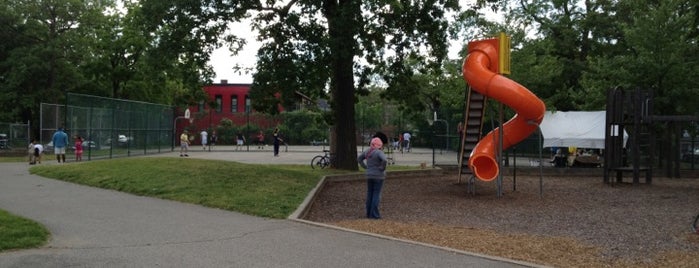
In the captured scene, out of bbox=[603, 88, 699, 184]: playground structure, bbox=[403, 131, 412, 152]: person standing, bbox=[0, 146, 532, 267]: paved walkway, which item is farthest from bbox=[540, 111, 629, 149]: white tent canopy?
bbox=[0, 146, 532, 267]: paved walkway

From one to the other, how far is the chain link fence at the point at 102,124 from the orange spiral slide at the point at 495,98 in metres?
18.4

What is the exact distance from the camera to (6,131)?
35.6m

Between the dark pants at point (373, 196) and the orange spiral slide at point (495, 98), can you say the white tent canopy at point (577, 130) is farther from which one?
the dark pants at point (373, 196)

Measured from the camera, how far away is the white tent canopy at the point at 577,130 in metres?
25.3

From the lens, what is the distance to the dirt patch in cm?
838

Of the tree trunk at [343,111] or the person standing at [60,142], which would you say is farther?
the person standing at [60,142]

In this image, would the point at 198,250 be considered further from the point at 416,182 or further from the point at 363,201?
the point at 416,182

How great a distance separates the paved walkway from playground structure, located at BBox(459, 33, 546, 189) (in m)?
6.75

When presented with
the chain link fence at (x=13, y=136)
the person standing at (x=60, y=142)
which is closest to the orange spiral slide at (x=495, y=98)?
the person standing at (x=60, y=142)

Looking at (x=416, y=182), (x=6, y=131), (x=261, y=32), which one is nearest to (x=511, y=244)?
(x=416, y=182)

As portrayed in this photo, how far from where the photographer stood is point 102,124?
28672 mm

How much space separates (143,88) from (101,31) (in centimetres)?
577

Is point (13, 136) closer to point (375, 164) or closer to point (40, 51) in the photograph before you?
point (40, 51)

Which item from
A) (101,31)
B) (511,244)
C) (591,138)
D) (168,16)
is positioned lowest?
(511,244)
